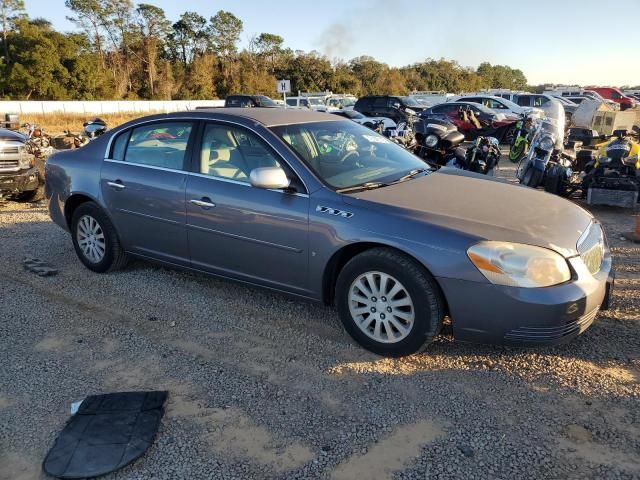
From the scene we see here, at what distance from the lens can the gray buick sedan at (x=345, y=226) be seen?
324cm

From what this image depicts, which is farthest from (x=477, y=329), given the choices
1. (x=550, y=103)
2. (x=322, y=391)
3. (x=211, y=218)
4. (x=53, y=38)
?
(x=53, y=38)

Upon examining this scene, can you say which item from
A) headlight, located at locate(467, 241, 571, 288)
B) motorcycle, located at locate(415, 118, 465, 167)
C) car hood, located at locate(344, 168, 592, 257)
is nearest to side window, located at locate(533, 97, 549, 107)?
motorcycle, located at locate(415, 118, 465, 167)

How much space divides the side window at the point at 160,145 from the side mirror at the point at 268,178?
3.23 ft

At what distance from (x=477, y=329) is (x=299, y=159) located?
5.70ft

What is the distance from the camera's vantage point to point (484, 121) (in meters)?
17.9

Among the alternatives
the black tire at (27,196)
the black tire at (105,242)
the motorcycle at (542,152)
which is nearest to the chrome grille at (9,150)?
the black tire at (27,196)

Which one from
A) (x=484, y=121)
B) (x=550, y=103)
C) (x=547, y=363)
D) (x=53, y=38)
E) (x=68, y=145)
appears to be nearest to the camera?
(x=547, y=363)

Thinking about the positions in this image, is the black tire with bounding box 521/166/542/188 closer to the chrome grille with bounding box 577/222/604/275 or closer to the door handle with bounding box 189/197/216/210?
the chrome grille with bounding box 577/222/604/275

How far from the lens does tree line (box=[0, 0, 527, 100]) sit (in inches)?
1847

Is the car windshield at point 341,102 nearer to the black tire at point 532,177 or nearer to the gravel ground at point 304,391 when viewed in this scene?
the black tire at point 532,177

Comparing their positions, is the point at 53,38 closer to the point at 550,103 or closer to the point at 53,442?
the point at 550,103

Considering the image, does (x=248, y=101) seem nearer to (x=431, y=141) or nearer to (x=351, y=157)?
(x=431, y=141)

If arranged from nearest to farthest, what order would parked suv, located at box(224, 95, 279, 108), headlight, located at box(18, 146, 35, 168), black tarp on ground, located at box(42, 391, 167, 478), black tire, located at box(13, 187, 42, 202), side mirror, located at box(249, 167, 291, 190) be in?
black tarp on ground, located at box(42, 391, 167, 478) < side mirror, located at box(249, 167, 291, 190) < headlight, located at box(18, 146, 35, 168) < black tire, located at box(13, 187, 42, 202) < parked suv, located at box(224, 95, 279, 108)

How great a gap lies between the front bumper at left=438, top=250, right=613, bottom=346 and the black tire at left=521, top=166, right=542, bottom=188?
16.6 feet
